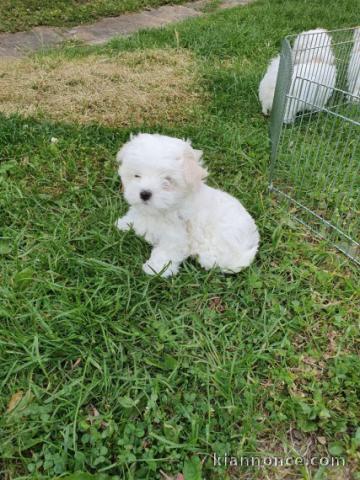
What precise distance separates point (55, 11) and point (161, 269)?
5.92 m

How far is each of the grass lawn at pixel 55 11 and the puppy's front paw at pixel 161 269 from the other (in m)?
5.32

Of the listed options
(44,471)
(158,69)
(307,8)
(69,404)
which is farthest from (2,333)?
(307,8)

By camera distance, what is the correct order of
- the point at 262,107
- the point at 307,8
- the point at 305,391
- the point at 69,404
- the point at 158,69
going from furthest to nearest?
the point at 307,8, the point at 158,69, the point at 262,107, the point at 305,391, the point at 69,404

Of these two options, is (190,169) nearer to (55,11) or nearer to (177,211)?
(177,211)

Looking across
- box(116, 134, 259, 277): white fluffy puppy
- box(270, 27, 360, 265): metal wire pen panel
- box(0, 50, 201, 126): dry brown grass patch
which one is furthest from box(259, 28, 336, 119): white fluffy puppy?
box(116, 134, 259, 277): white fluffy puppy

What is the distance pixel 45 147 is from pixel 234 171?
1.56 m

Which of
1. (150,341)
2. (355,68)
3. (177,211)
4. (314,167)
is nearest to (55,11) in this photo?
(355,68)

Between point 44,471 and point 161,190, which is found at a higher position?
point 161,190

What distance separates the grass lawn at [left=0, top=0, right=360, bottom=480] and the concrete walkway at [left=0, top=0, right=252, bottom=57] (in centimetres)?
305

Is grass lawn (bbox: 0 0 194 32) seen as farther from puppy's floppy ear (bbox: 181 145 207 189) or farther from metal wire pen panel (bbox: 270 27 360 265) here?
puppy's floppy ear (bbox: 181 145 207 189)

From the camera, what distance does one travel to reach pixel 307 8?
7.23 meters

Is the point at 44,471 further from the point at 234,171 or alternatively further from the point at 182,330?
the point at 234,171

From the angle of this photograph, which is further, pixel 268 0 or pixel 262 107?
pixel 268 0

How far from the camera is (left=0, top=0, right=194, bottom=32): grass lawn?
6.48 m
